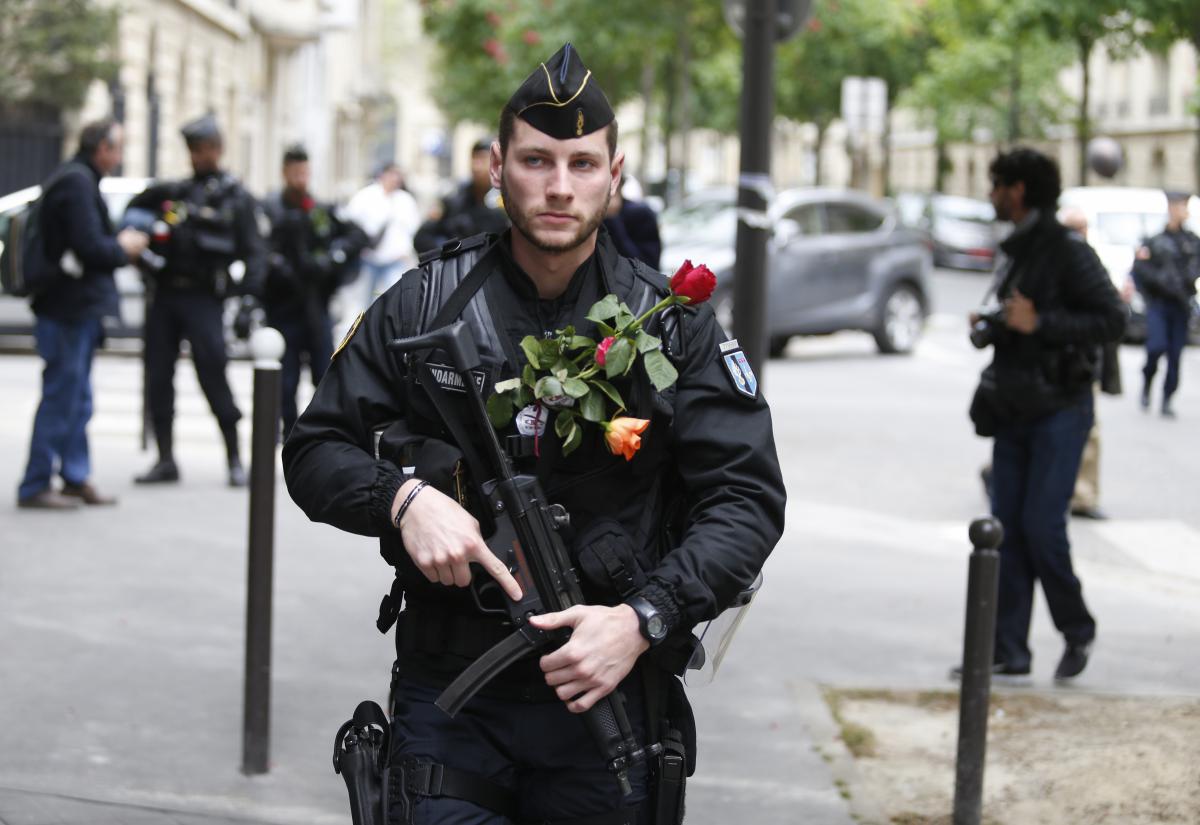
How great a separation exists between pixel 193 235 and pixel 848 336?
13.7 metres

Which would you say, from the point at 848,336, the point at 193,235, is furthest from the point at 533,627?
the point at 848,336

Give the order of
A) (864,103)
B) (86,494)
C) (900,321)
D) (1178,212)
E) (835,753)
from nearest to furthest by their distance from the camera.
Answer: (835,753)
(86,494)
(1178,212)
(900,321)
(864,103)

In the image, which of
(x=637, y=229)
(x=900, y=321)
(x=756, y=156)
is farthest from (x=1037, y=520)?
(x=900, y=321)

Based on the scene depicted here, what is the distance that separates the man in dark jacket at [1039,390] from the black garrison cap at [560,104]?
146 inches

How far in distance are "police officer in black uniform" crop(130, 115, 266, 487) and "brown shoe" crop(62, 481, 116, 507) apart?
76 cm

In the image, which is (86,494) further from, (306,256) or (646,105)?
(646,105)

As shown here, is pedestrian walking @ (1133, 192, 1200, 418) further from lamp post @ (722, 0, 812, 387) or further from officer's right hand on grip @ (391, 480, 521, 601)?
officer's right hand on grip @ (391, 480, 521, 601)

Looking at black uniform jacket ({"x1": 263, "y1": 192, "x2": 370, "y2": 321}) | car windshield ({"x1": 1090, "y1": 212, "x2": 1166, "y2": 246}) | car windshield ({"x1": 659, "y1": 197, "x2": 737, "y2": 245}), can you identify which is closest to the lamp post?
black uniform jacket ({"x1": 263, "y1": 192, "x2": 370, "y2": 321})

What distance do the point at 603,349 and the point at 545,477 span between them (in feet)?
0.72

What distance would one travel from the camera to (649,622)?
274 cm

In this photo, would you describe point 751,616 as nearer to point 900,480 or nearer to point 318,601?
point 318,601

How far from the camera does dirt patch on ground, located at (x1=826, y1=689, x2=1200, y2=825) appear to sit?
5141mm

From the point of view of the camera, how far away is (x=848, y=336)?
73.3 ft

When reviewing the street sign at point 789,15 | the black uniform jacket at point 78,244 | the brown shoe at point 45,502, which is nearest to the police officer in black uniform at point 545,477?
the street sign at point 789,15
